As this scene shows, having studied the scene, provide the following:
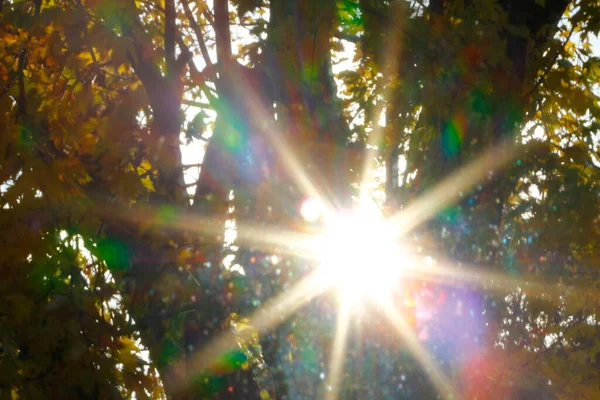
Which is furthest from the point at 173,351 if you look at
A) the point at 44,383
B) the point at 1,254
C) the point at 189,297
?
the point at 1,254

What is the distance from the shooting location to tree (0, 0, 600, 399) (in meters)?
2.66

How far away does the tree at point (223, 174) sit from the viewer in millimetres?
2656

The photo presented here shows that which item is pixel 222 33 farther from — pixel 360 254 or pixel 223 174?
pixel 360 254

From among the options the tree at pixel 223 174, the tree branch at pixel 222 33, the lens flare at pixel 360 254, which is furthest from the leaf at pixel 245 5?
the lens flare at pixel 360 254

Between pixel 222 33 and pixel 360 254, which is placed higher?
pixel 222 33

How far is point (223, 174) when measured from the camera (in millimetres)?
4238

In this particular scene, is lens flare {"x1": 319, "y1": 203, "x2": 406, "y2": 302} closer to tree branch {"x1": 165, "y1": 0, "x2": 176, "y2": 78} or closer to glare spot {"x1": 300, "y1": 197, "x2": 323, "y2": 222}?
glare spot {"x1": 300, "y1": 197, "x2": 323, "y2": 222}

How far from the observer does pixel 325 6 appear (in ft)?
9.14

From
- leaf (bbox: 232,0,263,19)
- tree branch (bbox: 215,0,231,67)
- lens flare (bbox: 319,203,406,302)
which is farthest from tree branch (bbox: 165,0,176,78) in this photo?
lens flare (bbox: 319,203,406,302)

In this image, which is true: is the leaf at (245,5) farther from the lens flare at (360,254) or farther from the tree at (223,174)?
the lens flare at (360,254)

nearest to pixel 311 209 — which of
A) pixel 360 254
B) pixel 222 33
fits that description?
pixel 360 254

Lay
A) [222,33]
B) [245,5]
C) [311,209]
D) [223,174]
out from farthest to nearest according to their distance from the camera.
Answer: [223,174] < [222,33] < [311,209] < [245,5]

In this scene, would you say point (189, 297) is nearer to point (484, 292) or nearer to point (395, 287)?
point (395, 287)

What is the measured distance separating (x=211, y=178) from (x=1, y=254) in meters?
1.99
